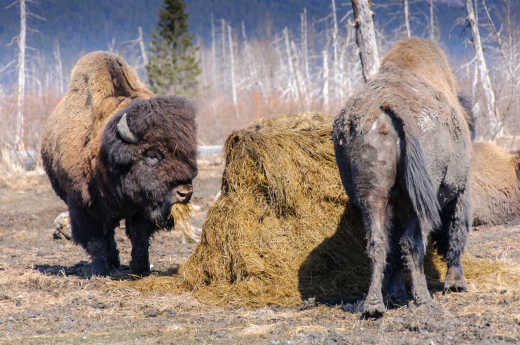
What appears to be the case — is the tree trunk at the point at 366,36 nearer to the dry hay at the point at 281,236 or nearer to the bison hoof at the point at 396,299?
the dry hay at the point at 281,236

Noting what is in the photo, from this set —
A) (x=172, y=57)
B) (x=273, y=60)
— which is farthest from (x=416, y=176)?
(x=273, y=60)

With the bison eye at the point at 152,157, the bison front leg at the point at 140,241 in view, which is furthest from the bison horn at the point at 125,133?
the bison front leg at the point at 140,241

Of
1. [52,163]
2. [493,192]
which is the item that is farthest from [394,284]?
[493,192]

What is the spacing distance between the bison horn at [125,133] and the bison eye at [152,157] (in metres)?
0.18

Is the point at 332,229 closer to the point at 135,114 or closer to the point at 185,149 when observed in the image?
the point at 185,149

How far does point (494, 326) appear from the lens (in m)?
3.40

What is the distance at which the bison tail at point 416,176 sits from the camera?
381 centimetres

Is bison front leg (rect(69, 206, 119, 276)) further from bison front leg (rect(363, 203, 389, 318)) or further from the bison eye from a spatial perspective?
bison front leg (rect(363, 203, 389, 318))

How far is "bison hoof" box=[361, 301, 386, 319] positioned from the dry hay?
0.88 m

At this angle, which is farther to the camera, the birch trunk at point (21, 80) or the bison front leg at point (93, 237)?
the birch trunk at point (21, 80)

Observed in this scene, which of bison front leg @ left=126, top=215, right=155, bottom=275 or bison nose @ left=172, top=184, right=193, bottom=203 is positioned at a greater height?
bison nose @ left=172, top=184, right=193, bottom=203

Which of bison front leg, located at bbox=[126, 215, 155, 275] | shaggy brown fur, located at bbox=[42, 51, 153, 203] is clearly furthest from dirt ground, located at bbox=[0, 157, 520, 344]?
shaggy brown fur, located at bbox=[42, 51, 153, 203]

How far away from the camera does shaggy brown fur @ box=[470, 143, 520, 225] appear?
28.1 ft

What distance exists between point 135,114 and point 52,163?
74.6 inches
